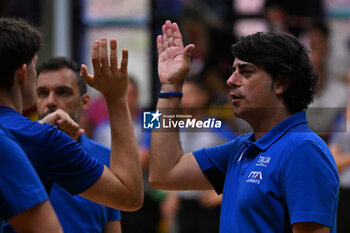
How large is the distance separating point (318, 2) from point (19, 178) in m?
4.75

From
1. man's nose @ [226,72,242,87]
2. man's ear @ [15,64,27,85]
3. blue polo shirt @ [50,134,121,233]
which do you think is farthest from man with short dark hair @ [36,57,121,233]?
man's nose @ [226,72,242,87]

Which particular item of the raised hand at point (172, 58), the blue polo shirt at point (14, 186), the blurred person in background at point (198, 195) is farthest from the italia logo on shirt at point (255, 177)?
the blurred person in background at point (198, 195)

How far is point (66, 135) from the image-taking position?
91.1 inches

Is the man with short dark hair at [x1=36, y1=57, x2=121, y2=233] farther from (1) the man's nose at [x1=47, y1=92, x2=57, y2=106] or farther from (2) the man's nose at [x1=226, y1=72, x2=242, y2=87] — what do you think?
(2) the man's nose at [x1=226, y1=72, x2=242, y2=87]

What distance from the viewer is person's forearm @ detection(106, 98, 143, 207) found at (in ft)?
8.26

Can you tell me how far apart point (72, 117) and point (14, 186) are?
66.4 inches

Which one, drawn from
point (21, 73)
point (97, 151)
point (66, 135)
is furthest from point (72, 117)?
point (21, 73)

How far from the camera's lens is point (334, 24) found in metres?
5.86

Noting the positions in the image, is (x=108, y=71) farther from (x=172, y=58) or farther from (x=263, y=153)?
(x=263, y=153)

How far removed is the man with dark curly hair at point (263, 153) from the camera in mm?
2256

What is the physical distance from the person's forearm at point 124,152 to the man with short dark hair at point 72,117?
0.35m

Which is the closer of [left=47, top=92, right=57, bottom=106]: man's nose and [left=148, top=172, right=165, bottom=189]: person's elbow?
[left=148, top=172, right=165, bottom=189]: person's elbow

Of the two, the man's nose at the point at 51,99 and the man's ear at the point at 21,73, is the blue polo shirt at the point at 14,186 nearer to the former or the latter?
the man's ear at the point at 21,73

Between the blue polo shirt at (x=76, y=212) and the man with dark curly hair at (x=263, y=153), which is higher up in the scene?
the man with dark curly hair at (x=263, y=153)
